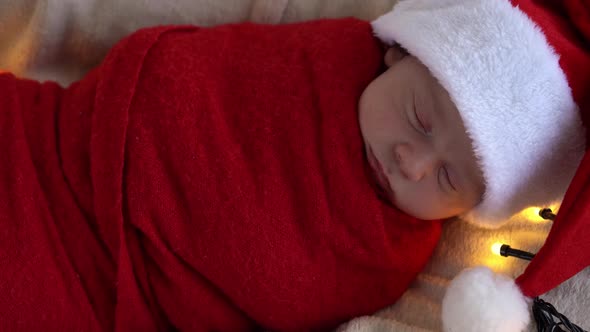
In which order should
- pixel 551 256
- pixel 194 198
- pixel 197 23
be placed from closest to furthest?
pixel 551 256 < pixel 194 198 < pixel 197 23

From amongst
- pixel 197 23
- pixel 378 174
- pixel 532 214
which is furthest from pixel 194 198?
pixel 532 214

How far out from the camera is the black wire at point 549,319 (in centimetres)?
74

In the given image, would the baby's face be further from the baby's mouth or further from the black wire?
the black wire

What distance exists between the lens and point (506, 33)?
76cm

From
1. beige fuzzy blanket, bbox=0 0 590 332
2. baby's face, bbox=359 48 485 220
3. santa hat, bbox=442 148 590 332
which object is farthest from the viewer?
beige fuzzy blanket, bbox=0 0 590 332

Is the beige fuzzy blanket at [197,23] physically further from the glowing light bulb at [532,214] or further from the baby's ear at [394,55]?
the baby's ear at [394,55]

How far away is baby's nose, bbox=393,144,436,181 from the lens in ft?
2.70

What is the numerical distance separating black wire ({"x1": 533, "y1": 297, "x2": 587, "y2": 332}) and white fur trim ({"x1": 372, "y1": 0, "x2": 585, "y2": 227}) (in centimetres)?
15

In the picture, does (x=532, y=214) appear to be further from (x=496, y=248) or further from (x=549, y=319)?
(x=549, y=319)

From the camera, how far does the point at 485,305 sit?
73 centimetres

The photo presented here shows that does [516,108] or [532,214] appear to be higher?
[516,108]

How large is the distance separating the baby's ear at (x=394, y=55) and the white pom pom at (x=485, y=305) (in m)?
0.32

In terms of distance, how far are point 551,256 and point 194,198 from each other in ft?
1.44

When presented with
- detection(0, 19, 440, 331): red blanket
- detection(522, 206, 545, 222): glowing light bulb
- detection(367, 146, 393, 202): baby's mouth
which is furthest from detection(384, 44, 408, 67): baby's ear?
detection(522, 206, 545, 222): glowing light bulb
